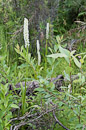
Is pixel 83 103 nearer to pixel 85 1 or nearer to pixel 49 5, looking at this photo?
pixel 49 5

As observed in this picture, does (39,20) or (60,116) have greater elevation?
(39,20)

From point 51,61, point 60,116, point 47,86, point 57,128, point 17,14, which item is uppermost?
point 17,14

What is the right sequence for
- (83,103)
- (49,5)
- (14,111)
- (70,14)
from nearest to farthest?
(83,103) < (14,111) < (49,5) < (70,14)

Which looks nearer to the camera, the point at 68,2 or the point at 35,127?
the point at 35,127

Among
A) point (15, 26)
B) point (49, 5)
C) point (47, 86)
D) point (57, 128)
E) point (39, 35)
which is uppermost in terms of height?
point (49, 5)

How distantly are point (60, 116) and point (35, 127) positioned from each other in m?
0.24

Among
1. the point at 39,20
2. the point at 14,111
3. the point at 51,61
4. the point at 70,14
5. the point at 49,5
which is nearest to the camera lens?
the point at 51,61

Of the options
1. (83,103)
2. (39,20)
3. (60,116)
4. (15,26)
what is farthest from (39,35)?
(83,103)

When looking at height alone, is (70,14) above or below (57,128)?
above

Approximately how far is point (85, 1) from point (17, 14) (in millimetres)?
2078

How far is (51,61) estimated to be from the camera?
4.36ft

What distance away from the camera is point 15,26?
10.5ft

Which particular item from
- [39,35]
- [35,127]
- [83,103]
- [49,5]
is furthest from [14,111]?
[49,5]

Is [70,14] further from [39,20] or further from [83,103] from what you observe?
[83,103]
